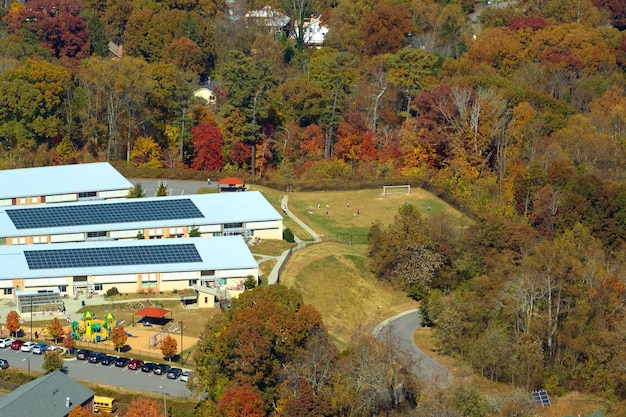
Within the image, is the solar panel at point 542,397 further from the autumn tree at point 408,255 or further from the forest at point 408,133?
the autumn tree at point 408,255

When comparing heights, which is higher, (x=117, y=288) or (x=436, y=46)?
(x=436, y=46)

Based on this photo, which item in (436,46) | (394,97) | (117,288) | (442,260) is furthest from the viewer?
(436,46)

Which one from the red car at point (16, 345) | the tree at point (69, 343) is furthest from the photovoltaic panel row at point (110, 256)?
the tree at point (69, 343)

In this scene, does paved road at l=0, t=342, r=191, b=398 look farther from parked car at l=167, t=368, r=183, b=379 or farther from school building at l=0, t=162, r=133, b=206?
school building at l=0, t=162, r=133, b=206

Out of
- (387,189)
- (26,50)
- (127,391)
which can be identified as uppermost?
(26,50)

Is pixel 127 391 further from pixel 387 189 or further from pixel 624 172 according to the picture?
→ pixel 624 172

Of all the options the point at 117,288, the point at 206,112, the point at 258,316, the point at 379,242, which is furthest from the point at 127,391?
the point at 206,112
